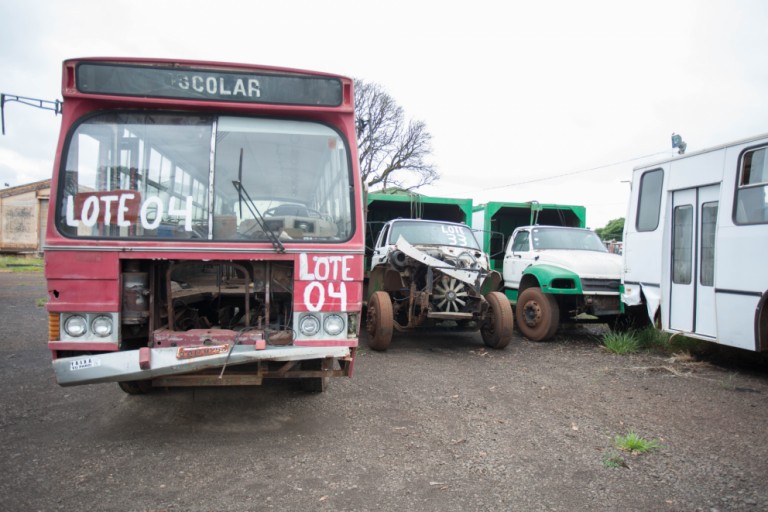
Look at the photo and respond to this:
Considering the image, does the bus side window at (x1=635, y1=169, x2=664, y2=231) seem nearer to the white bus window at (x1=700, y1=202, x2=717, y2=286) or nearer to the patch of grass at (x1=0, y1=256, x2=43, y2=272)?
the white bus window at (x1=700, y1=202, x2=717, y2=286)

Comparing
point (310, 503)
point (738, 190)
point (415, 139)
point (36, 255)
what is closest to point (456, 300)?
point (738, 190)

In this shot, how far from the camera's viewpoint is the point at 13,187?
28203 mm

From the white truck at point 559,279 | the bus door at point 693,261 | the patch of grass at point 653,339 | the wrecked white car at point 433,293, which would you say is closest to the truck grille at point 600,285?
the white truck at point 559,279

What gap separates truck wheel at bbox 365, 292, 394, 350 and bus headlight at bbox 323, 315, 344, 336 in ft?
11.1

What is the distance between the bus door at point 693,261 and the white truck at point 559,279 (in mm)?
1329

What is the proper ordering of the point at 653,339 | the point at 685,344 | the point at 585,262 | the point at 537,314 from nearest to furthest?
the point at 685,344, the point at 653,339, the point at 585,262, the point at 537,314

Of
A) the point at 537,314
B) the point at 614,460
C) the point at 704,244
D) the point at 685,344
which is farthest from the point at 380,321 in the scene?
the point at 685,344

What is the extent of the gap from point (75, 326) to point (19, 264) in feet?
90.1

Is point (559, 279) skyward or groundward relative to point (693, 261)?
groundward

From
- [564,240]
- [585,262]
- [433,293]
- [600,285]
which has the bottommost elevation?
[433,293]

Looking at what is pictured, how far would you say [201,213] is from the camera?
12.4 feet

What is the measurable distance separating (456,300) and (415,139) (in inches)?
970

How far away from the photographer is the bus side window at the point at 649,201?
24.6 feet

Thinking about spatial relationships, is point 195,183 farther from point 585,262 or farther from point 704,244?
point 585,262
